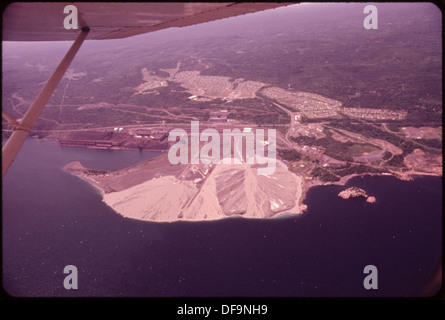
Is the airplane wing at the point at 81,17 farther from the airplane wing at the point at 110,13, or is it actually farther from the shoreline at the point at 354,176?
the shoreline at the point at 354,176

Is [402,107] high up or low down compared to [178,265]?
up

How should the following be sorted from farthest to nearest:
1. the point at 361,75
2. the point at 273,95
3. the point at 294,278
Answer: the point at 361,75 < the point at 273,95 < the point at 294,278

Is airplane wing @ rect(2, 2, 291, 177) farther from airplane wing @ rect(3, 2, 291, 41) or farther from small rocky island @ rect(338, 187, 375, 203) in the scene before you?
small rocky island @ rect(338, 187, 375, 203)

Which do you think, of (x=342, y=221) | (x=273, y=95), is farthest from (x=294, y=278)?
(x=273, y=95)

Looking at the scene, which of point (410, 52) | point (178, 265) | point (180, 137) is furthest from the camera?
point (410, 52)

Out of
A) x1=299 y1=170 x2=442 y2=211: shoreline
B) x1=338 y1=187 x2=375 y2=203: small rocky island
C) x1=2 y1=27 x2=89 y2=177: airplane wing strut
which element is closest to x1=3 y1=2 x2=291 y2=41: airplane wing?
x1=2 y1=27 x2=89 y2=177: airplane wing strut

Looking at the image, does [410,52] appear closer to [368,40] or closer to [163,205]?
[368,40]

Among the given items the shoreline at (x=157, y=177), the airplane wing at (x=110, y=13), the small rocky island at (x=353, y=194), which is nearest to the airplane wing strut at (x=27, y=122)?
the airplane wing at (x=110, y=13)

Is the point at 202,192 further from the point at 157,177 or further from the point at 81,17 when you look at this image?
the point at 81,17
